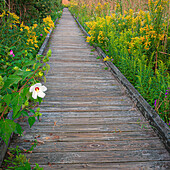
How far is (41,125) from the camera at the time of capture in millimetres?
2428

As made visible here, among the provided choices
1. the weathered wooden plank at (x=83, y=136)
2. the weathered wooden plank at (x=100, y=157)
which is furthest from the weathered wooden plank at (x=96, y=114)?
the weathered wooden plank at (x=100, y=157)

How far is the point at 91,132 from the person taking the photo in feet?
7.57

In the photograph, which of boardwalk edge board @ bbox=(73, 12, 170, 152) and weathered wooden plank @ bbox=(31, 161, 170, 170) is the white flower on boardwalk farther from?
boardwalk edge board @ bbox=(73, 12, 170, 152)

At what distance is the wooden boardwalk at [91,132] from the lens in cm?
188

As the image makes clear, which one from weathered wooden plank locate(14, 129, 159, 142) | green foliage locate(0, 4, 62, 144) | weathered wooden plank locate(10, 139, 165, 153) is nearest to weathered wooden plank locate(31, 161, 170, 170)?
weathered wooden plank locate(10, 139, 165, 153)

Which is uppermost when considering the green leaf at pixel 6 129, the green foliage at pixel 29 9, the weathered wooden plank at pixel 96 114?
the green foliage at pixel 29 9

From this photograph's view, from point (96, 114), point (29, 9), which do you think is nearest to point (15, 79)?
point (96, 114)

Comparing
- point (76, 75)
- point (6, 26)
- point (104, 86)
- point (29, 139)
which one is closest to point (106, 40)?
point (76, 75)

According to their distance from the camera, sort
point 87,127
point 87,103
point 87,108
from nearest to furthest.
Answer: point 87,127 < point 87,108 < point 87,103

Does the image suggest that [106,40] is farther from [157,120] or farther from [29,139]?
[29,139]

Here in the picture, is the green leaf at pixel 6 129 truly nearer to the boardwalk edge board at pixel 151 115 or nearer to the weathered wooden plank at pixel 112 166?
the weathered wooden plank at pixel 112 166

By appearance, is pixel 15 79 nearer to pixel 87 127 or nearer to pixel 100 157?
pixel 100 157

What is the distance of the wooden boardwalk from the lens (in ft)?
6.17

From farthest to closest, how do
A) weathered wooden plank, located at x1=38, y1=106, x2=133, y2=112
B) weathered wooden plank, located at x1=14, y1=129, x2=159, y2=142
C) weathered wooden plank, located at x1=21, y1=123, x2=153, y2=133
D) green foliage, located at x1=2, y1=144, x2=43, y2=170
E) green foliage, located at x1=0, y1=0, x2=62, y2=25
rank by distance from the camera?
green foliage, located at x1=0, y1=0, x2=62, y2=25, weathered wooden plank, located at x1=38, y1=106, x2=133, y2=112, weathered wooden plank, located at x1=21, y1=123, x2=153, y2=133, weathered wooden plank, located at x1=14, y1=129, x2=159, y2=142, green foliage, located at x1=2, y1=144, x2=43, y2=170
